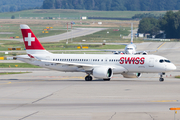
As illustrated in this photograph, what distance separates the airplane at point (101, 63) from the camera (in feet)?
153

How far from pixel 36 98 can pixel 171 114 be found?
14143 mm

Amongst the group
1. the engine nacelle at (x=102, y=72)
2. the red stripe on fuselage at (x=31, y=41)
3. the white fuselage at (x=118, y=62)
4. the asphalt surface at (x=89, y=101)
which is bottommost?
the asphalt surface at (x=89, y=101)

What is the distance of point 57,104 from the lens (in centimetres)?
3009

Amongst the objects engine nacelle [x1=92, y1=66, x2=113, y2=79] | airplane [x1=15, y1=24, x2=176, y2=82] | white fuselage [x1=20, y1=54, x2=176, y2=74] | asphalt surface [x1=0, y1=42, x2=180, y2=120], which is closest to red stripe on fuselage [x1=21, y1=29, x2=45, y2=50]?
airplane [x1=15, y1=24, x2=176, y2=82]

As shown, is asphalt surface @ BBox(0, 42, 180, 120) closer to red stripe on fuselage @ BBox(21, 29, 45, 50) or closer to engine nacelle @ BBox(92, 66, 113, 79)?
engine nacelle @ BBox(92, 66, 113, 79)

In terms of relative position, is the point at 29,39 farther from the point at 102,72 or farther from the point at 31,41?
the point at 102,72

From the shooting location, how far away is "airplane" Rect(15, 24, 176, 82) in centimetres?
4659

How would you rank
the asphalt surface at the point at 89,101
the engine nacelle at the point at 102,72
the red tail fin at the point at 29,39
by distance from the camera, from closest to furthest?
the asphalt surface at the point at 89,101 → the engine nacelle at the point at 102,72 → the red tail fin at the point at 29,39

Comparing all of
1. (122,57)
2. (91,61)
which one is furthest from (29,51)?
(122,57)

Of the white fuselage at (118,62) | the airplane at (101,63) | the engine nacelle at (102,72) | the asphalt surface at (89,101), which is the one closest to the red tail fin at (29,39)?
the airplane at (101,63)

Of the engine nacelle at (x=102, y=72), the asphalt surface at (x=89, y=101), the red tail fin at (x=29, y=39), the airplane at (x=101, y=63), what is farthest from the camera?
the red tail fin at (x=29, y=39)

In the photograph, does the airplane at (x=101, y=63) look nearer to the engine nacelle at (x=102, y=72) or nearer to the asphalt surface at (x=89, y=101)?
the engine nacelle at (x=102, y=72)

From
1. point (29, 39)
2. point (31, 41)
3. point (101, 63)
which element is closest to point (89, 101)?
point (101, 63)

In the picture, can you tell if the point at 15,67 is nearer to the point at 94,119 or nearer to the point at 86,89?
the point at 86,89
